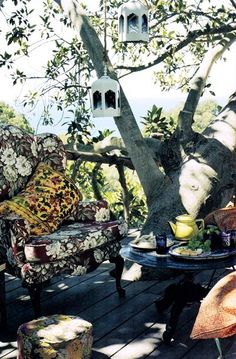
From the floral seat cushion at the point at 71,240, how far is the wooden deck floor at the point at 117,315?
41 centimetres

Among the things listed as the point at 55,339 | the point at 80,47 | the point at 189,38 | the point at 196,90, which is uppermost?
the point at 80,47

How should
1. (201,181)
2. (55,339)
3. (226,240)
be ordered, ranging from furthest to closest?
1. (201,181)
2. (226,240)
3. (55,339)

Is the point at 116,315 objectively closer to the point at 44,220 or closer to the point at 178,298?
the point at 178,298

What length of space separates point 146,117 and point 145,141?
2.63ft

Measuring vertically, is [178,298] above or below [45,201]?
below

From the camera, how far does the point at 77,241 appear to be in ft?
10.8

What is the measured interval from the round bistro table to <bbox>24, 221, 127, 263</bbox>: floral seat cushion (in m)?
0.33

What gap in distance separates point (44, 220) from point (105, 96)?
1092 millimetres

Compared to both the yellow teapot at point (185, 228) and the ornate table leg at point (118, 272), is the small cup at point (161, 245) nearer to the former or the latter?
the yellow teapot at point (185, 228)

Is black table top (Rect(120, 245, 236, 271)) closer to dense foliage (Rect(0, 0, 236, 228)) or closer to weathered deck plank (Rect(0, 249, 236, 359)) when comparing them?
weathered deck plank (Rect(0, 249, 236, 359))

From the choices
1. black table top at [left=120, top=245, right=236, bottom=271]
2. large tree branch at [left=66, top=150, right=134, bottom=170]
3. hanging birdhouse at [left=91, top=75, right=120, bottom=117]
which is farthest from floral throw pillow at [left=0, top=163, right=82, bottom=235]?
large tree branch at [left=66, top=150, right=134, bottom=170]

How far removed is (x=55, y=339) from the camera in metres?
2.45

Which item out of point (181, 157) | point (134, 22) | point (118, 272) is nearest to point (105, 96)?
point (134, 22)

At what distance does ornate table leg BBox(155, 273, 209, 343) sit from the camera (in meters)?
2.86
